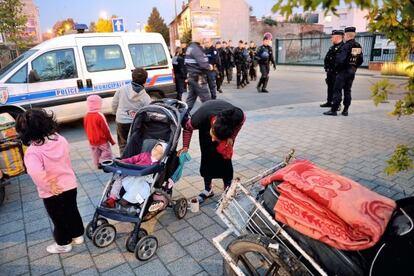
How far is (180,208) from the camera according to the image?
11.2 ft

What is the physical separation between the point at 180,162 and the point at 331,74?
20.7ft

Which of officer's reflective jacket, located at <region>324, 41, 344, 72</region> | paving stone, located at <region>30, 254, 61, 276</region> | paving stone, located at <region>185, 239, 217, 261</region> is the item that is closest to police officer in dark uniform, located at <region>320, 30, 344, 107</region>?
officer's reflective jacket, located at <region>324, 41, 344, 72</region>

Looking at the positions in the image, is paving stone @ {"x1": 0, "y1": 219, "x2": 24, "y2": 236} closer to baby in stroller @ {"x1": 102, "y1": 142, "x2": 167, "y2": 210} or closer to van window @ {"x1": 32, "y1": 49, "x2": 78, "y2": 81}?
baby in stroller @ {"x1": 102, "y1": 142, "x2": 167, "y2": 210}

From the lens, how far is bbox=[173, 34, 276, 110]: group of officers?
7602mm

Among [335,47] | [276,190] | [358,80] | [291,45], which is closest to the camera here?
[276,190]

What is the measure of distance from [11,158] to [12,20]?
11068 mm

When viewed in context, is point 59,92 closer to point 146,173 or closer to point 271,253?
point 146,173

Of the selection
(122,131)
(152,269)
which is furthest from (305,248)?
(122,131)

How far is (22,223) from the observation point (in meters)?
3.50

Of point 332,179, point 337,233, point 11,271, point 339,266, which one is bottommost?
point 11,271

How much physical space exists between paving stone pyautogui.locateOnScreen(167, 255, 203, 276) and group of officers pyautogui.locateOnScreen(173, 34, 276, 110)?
520cm

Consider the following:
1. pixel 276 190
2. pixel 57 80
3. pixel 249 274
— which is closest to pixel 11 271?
pixel 249 274

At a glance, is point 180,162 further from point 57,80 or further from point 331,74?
point 331,74

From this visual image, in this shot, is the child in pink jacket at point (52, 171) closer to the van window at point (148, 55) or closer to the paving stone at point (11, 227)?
the paving stone at point (11, 227)
